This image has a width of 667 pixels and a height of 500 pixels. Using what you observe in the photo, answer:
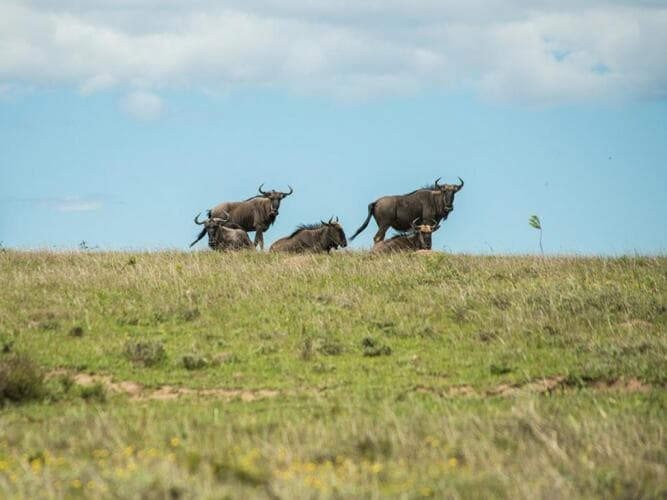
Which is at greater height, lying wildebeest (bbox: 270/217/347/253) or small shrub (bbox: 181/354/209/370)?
lying wildebeest (bbox: 270/217/347/253)

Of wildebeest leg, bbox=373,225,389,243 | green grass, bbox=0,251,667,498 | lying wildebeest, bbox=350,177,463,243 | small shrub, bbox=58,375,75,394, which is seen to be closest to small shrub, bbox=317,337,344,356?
green grass, bbox=0,251,667,498

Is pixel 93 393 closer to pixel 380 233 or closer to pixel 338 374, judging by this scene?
pixel 338 374

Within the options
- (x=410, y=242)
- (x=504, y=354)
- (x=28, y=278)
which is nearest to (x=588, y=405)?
(x=504, y=354)

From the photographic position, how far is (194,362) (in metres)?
14.6

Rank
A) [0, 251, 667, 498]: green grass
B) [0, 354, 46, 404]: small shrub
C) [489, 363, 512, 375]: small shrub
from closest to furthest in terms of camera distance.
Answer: [0, 251, 667, 498]: green grass
[0, 354, 46, 404]: small shrub
[489, 363, 512, 375]: small shrub

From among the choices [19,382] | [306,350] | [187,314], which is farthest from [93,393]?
[187,314]

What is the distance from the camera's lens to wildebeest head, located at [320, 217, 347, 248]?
28.5 m

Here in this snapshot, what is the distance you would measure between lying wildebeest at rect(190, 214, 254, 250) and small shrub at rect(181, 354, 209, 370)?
1439cm

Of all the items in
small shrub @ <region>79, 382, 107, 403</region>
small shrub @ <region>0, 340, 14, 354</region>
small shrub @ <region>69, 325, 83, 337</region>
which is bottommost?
small shrub @ <region>79, 382, 107, 403</region>

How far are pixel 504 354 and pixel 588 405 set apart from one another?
336cm

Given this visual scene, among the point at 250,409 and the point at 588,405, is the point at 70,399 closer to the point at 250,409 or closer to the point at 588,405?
the point at 250,409

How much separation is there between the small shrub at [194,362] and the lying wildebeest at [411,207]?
61.3ft

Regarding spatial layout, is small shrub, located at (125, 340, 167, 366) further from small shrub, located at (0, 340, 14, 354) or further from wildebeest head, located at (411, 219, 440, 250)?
wildebeest head, located at (411, 219, 440, 250)

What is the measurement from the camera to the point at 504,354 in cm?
1486
